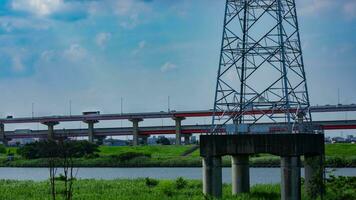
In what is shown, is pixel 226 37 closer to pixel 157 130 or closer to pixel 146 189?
pixel 146 189

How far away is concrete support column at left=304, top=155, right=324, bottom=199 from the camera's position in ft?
86.6

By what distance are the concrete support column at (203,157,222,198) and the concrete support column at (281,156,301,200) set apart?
11.5 ft

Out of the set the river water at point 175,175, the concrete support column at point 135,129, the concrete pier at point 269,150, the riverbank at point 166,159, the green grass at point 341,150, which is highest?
the concrete support column at point 135,129

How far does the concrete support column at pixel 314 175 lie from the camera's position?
26.4 meters

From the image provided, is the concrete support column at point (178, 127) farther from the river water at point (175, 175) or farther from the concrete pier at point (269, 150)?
the concrete pier at point (269, 150)

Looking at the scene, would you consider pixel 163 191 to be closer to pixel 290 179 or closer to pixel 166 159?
pixel 290 179

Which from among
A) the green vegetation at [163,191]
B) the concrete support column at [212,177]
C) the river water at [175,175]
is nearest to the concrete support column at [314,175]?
the green vegetation at [163,191]

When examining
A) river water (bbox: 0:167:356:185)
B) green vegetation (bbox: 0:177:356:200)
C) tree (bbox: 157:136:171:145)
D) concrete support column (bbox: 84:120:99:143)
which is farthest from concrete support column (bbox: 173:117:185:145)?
green vegetation (bbox: 0:177:356:200)

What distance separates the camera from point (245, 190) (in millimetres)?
32562

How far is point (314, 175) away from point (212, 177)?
16.6ft

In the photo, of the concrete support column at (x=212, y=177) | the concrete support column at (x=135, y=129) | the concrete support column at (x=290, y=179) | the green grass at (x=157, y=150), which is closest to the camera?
the concrete support column at (x=290, y=179)

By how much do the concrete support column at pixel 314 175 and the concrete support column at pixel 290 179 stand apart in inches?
27.4

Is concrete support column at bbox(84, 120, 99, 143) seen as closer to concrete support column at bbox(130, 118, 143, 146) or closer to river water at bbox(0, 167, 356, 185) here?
concrete support column at bbox(130, 118, 143, 146)

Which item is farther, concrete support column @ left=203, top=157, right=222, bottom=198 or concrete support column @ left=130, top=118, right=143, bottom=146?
concrete support column @ left=130, top=118, right=143, bottom=146
